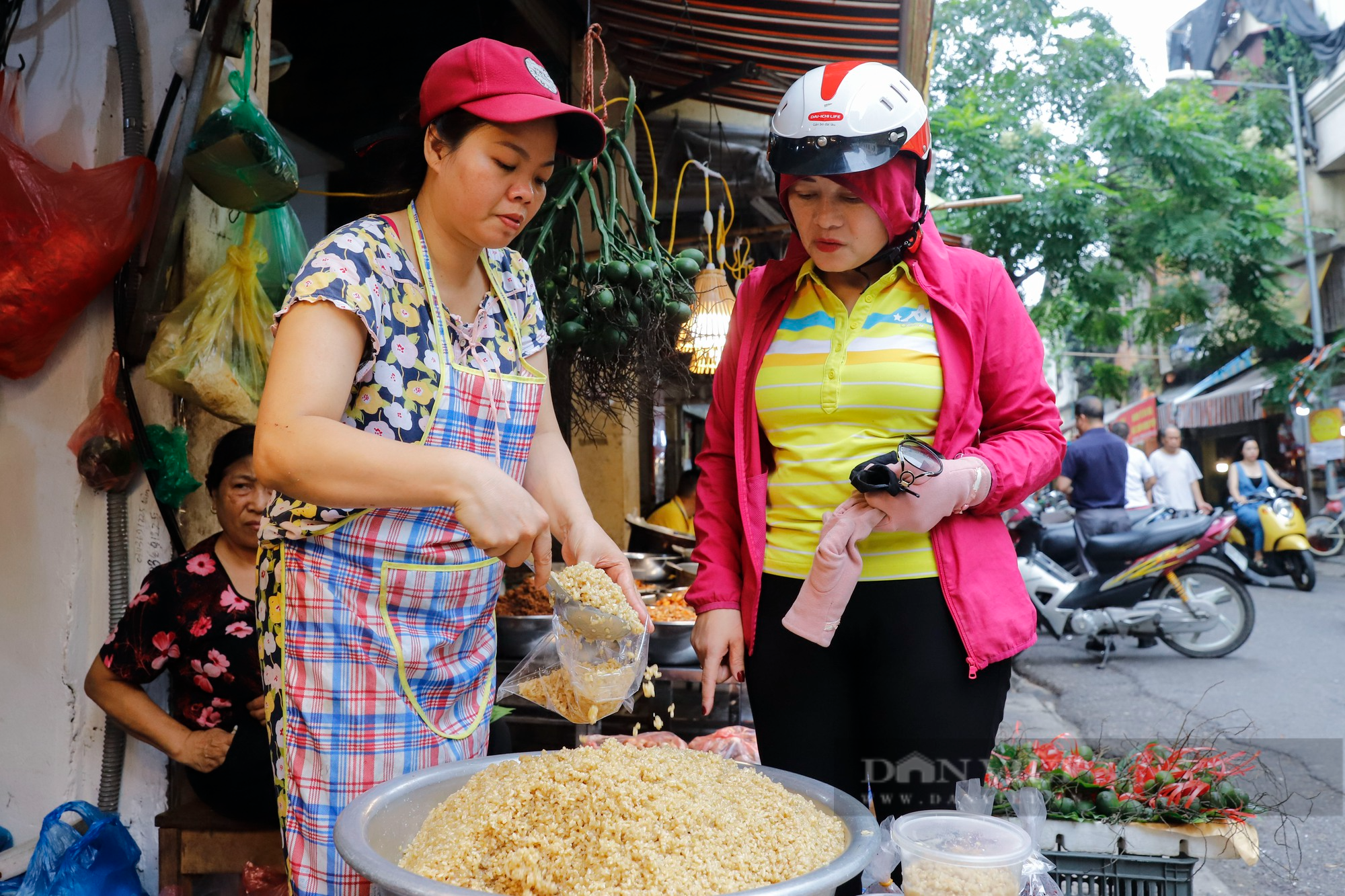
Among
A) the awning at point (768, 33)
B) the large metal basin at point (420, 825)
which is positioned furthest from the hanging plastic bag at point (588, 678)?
the awning at point (768, 33)

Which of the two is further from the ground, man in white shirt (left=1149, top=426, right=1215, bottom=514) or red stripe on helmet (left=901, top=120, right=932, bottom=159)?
red stripe on helmet (left=901, top=120, right=932, bottom=159)

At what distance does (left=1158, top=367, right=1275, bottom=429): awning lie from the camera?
16.1m

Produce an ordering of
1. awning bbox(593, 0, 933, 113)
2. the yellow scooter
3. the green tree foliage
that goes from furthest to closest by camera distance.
Result: the green tree foliage
the yellow scooter
awning bbox(593, 0, 933, 113)

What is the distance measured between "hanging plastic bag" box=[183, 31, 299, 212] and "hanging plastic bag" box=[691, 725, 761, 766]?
1.93m

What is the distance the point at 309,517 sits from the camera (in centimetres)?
136

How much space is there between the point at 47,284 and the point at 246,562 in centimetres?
82

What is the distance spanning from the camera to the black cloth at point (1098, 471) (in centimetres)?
720

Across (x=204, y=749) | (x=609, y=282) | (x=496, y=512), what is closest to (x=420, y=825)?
(x=496, y=512)

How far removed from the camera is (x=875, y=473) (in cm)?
147

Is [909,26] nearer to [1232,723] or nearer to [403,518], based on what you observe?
[403,518]

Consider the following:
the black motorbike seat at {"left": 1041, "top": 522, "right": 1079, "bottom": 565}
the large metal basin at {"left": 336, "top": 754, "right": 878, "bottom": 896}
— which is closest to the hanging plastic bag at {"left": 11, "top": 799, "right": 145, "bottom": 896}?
the large metal basin at {"left": 336, "top": 754, "right": 878, "bottom": 896}

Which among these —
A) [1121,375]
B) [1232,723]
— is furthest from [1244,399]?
[1232,723]

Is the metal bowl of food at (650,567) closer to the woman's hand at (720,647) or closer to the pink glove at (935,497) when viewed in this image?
the woman's hand at (720,647)

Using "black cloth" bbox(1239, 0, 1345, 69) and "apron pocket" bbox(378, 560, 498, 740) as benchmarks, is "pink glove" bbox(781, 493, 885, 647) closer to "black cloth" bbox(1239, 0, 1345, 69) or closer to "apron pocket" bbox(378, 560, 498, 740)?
"apron pocket" bbox(378, 560, 498, 740)
